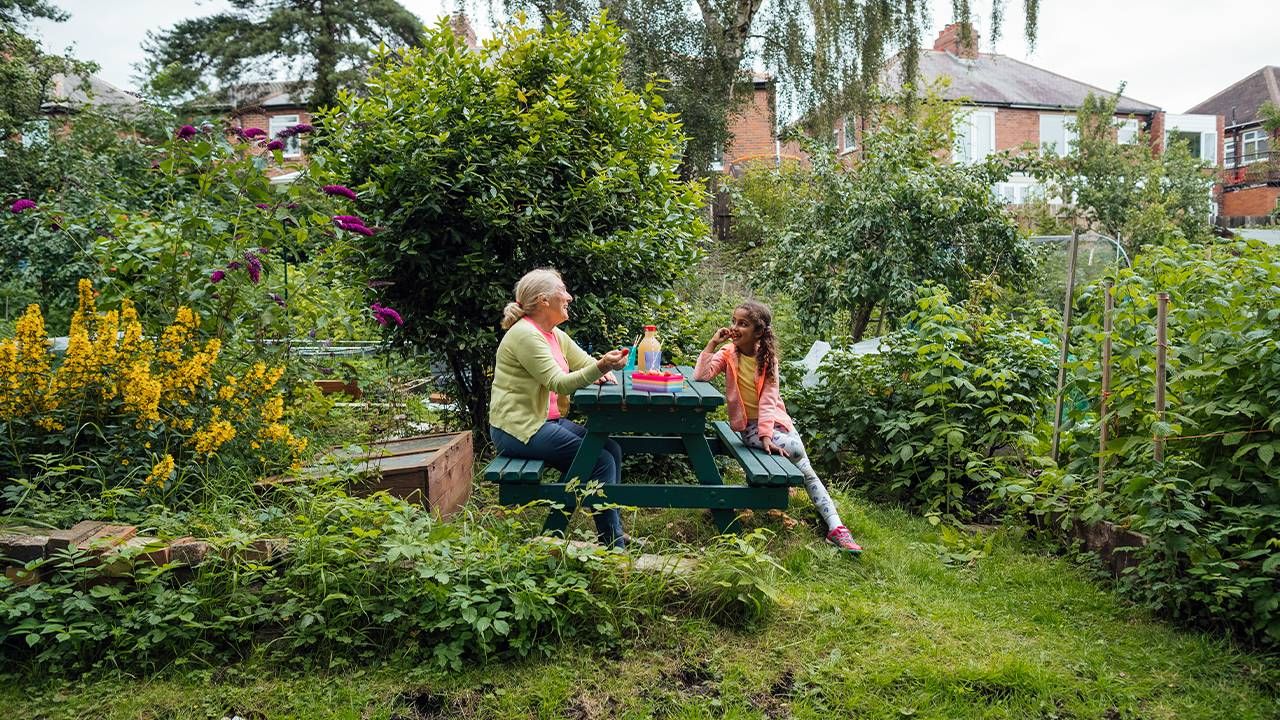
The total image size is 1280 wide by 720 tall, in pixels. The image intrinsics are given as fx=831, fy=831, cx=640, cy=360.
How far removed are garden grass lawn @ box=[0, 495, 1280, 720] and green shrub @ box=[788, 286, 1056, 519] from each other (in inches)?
58.3

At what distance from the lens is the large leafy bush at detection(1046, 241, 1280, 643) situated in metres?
3.23

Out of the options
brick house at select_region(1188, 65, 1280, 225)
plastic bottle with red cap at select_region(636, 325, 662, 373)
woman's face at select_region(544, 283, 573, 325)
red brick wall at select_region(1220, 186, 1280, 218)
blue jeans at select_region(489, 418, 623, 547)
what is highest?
brick house at select_region(1188, 65, 1280, 225)

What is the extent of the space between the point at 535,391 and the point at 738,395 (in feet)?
4.14

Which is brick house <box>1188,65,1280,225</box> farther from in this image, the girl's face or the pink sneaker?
the pink sneaker

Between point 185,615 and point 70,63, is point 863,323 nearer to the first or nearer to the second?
point 185,615

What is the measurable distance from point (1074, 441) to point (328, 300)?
4082mm

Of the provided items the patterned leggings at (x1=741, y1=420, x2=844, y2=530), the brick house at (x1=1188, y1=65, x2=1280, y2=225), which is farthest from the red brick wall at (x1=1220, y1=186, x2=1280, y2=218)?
the patterned leggings at (x1=741, y1=420, x2=844, y2=530)

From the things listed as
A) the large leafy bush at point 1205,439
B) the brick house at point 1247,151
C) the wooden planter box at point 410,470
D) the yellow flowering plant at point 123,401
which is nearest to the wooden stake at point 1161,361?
the large leafy bush at point 1205,439

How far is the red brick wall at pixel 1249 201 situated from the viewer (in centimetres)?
3192

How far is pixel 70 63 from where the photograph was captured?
14.8 metres

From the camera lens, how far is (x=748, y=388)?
15.9 ft

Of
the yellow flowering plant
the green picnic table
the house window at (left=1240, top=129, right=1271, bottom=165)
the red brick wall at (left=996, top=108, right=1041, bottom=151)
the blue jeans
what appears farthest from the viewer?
the house window at (left=1240, top=129, right=1271, bottom=165)

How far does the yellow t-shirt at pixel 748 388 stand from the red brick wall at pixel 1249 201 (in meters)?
35.2

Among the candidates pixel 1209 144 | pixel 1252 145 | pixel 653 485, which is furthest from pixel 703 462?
pixel 1252 145
